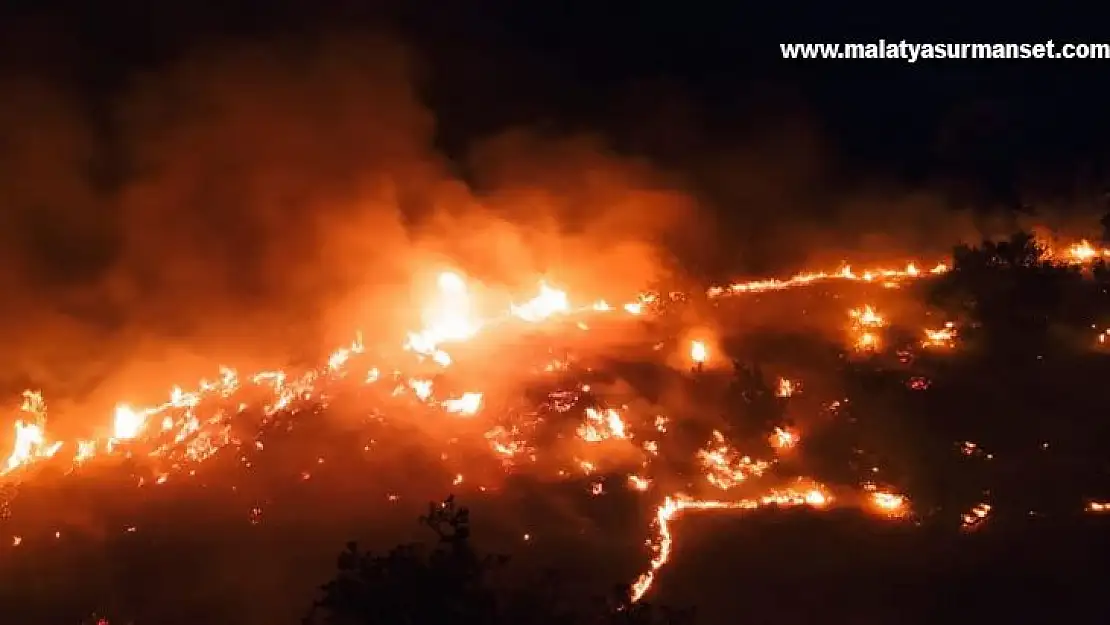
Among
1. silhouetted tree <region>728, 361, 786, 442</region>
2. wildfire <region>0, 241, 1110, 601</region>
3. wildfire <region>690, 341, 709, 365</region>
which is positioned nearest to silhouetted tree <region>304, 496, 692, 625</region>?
wildfire <region>0, 241, 1110, 601</region>

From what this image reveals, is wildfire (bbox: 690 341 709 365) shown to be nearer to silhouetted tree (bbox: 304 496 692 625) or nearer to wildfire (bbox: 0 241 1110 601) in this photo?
wildfire (bbox: 0 241 1110 601)

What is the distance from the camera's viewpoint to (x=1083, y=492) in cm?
2458

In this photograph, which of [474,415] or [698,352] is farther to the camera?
[698,352]

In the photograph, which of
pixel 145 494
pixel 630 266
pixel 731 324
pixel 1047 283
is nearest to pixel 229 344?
pixel 145 494

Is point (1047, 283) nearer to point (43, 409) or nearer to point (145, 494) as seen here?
point (145, 494)

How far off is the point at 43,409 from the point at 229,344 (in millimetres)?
7438

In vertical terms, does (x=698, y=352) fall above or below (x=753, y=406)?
above

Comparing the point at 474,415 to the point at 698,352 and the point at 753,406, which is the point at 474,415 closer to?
the point at 698,352

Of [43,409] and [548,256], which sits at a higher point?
[548,256]

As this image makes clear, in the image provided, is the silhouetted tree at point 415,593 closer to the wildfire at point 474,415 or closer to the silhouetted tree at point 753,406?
the wildfire at point 474,415

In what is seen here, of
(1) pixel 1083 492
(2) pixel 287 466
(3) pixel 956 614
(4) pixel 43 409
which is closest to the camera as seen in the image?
(3) pixel 956 614

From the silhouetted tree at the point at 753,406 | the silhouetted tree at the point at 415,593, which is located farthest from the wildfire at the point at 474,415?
the silhouetted tree at the point at 415,593

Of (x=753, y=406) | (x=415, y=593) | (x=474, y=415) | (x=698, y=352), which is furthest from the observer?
(x=698, y=352)

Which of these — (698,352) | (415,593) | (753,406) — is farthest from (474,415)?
(415,593)
